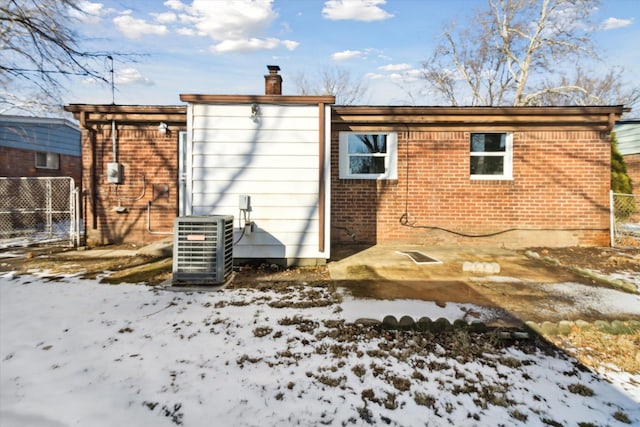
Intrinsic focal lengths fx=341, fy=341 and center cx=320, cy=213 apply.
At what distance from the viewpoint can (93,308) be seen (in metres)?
3.98

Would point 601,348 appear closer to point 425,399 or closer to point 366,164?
point 425,399

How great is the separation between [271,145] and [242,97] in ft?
3.11

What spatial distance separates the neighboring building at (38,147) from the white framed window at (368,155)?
11.9m

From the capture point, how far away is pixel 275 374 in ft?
8.62

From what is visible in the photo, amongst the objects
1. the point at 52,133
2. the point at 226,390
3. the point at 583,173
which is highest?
the point at 52,133

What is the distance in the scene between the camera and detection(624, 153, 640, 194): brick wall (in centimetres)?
1470

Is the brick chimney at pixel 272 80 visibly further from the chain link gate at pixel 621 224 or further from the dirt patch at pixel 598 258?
the chain link gate at pixel 621 224

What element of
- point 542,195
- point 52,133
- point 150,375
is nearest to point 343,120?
point 542,195

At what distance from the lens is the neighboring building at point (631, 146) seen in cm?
1476

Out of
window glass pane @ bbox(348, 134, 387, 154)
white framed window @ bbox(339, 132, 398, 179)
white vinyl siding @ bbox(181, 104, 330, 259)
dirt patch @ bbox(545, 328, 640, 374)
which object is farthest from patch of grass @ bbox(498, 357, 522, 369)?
window glass pane @ bbox(348, 134, 387, 154)

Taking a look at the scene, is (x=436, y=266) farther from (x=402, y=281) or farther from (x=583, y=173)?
(x=583, y=173)

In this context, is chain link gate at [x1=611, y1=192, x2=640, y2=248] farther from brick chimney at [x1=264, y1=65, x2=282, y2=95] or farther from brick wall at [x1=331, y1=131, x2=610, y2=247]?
brick chimney at [x1=264, y1=65, x2=282, y2=95]

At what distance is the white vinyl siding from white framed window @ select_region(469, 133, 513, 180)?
4.01 meters

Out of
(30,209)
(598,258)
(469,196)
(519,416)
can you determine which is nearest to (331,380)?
(519,416)
